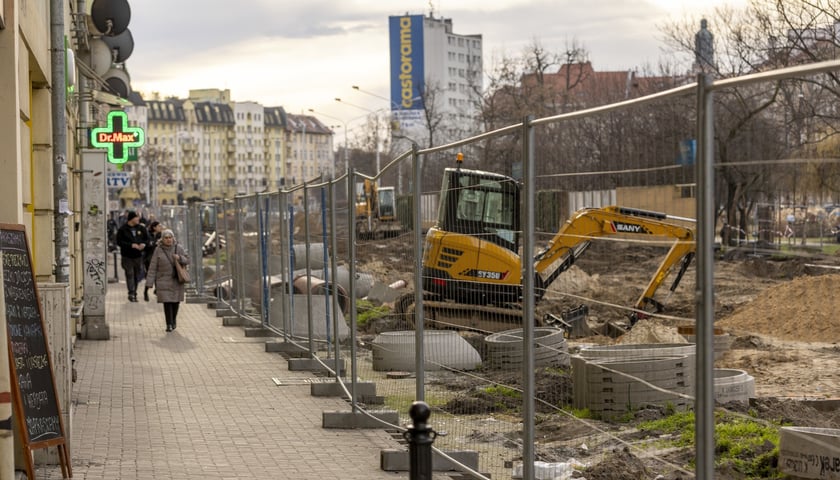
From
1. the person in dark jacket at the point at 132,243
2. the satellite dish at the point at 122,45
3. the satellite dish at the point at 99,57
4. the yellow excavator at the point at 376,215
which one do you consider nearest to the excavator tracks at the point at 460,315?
the yellow excavator at the point at 376,215

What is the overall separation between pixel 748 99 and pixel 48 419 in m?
5.25

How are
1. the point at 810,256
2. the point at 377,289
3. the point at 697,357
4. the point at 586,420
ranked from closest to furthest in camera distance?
the point at 810,256 < the point at 697,357 < the point at 586,420 < the point at 377,289

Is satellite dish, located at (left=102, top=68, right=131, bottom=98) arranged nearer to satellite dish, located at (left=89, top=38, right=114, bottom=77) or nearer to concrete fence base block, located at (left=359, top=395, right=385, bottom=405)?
satellite dish, located at (left=89, top=38, right=114, bottom=77)

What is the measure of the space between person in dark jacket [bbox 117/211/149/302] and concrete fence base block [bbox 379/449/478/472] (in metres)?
20.8

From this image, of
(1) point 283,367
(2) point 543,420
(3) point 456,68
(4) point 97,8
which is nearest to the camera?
(2) point 543,420

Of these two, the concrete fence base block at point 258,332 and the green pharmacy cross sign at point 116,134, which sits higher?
the green pharmacy cross sign at point 116,134

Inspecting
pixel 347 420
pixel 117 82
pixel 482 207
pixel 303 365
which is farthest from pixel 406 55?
pixel 482 207

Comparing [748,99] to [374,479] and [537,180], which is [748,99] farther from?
[374,479]

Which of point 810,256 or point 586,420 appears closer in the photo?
point 810,256

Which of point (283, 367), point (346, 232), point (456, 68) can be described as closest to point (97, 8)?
point (283, 367)

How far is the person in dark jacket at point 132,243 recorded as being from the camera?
29.8 m

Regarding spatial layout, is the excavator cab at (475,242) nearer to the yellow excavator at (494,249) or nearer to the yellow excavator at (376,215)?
the yellow excavator at (494,249)

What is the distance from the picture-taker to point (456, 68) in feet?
571

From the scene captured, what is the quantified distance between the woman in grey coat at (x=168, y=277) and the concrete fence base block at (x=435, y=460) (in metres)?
13.1
